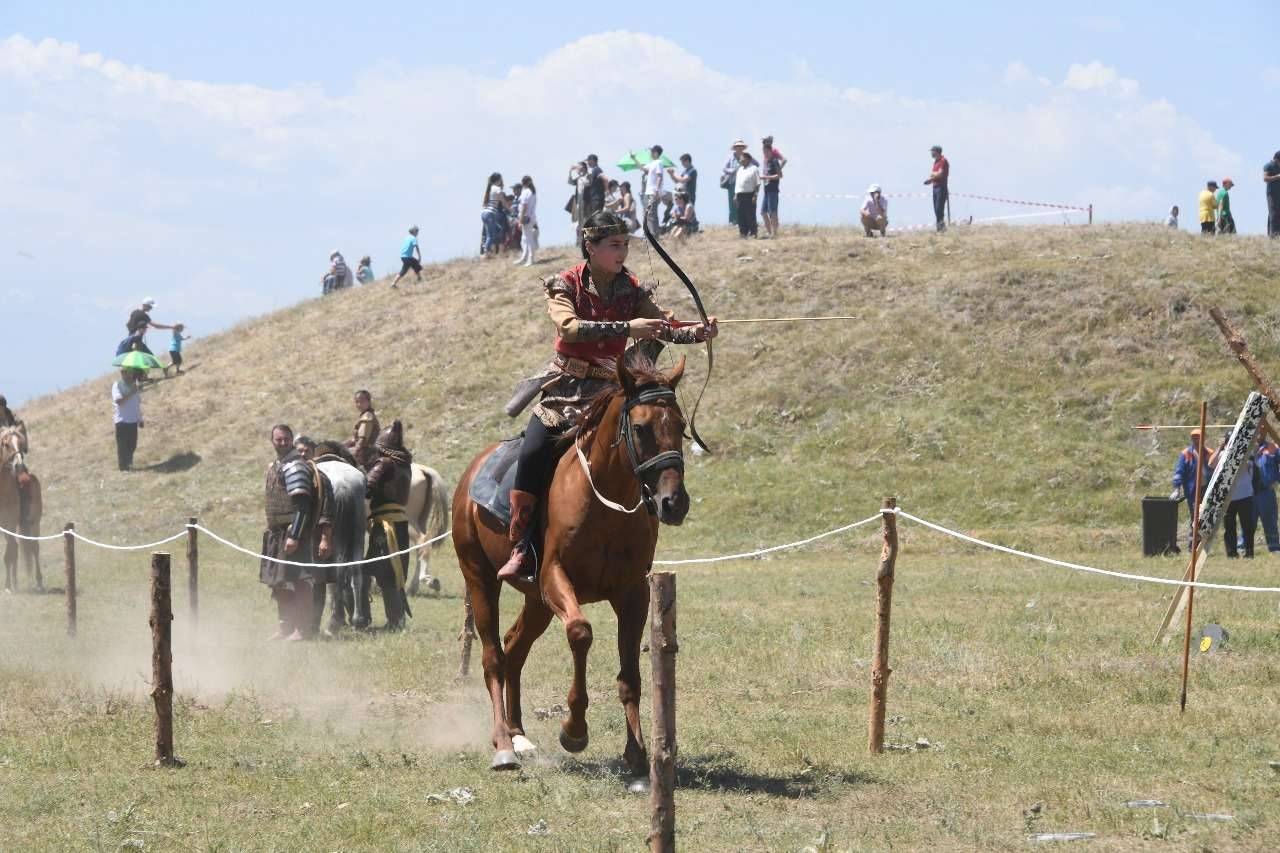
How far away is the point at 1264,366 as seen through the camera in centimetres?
Answer: 2906

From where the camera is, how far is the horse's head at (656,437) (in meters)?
7.90

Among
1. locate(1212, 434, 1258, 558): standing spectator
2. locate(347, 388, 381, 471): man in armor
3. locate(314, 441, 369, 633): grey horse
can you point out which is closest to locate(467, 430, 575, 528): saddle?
locate(314, 441, 369, 633): grey horse

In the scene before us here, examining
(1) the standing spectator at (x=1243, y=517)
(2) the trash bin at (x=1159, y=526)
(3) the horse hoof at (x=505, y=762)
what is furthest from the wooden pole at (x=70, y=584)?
(1) the standing spectator at (x=1243, y=517)

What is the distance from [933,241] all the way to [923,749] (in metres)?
30.1

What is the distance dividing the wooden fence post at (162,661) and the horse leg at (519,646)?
2.14 meters

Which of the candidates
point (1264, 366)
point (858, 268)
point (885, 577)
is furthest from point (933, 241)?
point (885, 577)

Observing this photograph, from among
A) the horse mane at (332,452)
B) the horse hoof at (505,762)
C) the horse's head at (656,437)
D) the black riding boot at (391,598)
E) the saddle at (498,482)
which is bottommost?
the black riding boot at (391,598)

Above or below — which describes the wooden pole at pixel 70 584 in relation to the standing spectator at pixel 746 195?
below

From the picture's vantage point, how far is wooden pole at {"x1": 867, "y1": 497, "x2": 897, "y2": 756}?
956 cm

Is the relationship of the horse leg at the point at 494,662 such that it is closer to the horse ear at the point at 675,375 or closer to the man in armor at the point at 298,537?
the horse ear at the point at 675,375

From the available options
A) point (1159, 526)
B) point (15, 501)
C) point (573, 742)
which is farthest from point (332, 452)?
point (1159, 526)

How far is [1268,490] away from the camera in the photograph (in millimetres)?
22562

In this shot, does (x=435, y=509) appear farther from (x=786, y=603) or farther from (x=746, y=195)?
(x=746, y=195)

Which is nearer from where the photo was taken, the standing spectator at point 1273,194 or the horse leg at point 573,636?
the horse leg at point 573,636
